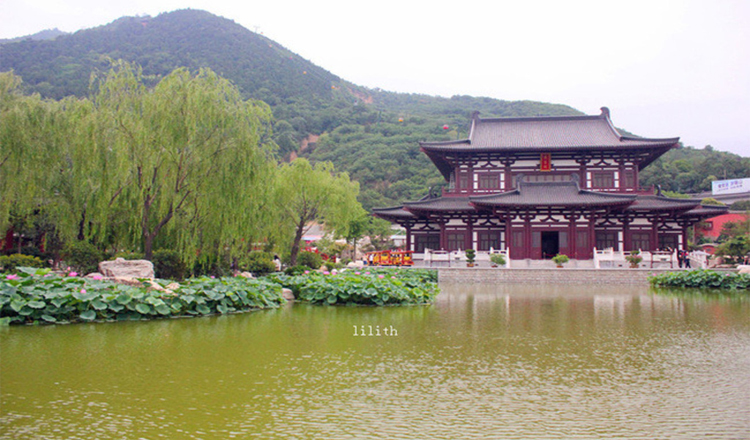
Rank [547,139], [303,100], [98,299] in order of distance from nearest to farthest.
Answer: [98,299] < [547,139] < [303,100]

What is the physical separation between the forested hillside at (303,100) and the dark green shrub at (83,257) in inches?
1635

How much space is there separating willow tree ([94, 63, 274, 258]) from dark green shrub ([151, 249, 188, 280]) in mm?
460

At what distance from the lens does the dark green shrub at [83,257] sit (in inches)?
522

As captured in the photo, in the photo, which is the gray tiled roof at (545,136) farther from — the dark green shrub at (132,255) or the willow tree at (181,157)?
the dark green shrub at (132,255)

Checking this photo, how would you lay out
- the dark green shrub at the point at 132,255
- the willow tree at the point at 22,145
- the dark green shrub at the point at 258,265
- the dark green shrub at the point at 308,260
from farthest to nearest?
the dark green shrub at the point at 308,260, the dark green shrub at the point at 258,265, the dark green shrub at the point at 132,255, the willow tree at the point at 22,145

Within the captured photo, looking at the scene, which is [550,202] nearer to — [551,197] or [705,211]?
[551,197]

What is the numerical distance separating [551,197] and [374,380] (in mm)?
21202

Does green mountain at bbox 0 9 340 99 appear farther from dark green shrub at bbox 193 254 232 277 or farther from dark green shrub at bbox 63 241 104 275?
dark green shrub at bbox 193 254 232 277

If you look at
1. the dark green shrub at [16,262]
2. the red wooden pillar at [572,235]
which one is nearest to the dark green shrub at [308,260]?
the dark green shrub at [16,262]

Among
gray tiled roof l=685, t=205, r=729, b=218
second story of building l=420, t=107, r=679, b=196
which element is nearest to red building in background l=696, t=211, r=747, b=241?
second story of building l=420, t=107, r=679, b=196

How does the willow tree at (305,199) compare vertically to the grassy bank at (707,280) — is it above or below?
above

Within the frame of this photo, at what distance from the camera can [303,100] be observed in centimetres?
8100

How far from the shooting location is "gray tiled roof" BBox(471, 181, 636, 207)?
76.4ft
